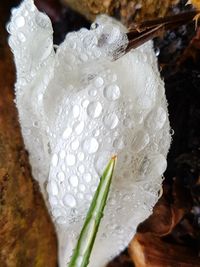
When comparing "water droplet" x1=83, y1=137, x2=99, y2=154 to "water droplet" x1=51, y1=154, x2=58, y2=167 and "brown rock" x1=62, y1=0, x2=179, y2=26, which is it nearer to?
"water droplet" x1=51, y1=154, x2=58, y2=167

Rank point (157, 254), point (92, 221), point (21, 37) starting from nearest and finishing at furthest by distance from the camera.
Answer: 1. point (92, 221)
2. point (21, 37)
3. point (157, 254)

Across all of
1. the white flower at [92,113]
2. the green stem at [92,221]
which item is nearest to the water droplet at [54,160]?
the white flower at [92,113]

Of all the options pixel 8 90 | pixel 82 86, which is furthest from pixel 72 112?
pixel 8 90

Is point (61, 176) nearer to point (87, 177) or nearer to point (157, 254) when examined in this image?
point (87, 177)

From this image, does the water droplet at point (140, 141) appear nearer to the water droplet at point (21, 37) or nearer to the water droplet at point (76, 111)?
the water droplet at point (76, 111)

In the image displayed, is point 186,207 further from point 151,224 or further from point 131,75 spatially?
point 131,75

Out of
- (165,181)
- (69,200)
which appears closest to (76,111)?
(69,200)
